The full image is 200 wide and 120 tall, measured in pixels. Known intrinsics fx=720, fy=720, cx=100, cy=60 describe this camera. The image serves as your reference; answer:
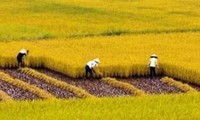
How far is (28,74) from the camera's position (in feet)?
79.3

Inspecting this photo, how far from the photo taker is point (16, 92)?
21062 mm

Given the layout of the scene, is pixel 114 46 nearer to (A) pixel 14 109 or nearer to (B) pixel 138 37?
(B) pixel 138 37

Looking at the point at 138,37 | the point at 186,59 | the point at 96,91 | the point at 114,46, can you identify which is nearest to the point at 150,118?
the point at 96,91

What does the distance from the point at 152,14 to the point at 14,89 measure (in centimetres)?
2362

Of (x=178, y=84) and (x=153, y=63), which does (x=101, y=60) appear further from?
(x=178, y=84)

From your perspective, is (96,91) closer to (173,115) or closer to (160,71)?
(160,71)

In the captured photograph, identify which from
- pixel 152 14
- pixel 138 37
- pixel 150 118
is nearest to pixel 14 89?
pixel 150 118

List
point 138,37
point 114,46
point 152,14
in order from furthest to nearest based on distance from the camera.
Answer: point 152,14 → point 138,37 → point 114,46

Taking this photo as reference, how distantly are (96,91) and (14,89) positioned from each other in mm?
2455

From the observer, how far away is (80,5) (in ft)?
157

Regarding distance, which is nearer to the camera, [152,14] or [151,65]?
[151,65]

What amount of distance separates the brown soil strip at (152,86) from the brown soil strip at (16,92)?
3589 mm

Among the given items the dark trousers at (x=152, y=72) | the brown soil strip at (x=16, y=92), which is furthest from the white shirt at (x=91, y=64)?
the brown soil strip at (x=16, y=92)

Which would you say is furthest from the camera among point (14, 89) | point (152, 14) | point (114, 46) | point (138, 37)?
point (152, 14)
